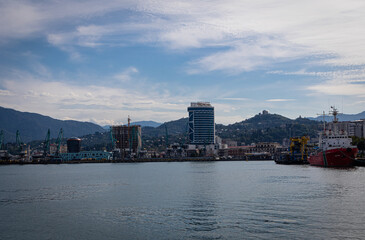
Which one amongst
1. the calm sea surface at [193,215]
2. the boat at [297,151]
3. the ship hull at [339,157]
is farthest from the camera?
the boat at [297,151]

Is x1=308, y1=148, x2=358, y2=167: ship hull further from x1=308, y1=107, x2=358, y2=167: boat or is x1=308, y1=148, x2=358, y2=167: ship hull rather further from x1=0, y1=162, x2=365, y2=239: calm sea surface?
x1=0, y1=162, x2=365, y2=239: calm sea surface

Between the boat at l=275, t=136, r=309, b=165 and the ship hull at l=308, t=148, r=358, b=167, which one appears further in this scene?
the boat at l=275, t=136, r=309, b=165

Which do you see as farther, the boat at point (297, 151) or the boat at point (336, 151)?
the boat at point (297, 151)

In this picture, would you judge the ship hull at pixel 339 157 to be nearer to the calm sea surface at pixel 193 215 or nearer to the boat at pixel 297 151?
the boat at pixel 297 151

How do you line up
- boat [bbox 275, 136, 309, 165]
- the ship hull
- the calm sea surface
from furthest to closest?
boat [bbox 275, 136, 309, 165] < the ship hull < the calm sea surface

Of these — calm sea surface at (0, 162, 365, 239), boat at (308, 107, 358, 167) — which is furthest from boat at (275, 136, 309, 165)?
calm sea surface at (0, 162, 365, 239)

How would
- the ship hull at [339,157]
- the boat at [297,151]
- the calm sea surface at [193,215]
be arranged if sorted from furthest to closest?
the boat at [297,151] → the ship hull at [339,157] → the calm sea surface at [193,215]

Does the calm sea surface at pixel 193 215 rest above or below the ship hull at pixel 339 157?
below

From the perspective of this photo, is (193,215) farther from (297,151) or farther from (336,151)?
(297,151)

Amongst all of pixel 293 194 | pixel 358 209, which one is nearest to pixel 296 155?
pixel 293 194

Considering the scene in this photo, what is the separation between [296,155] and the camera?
142000 mm

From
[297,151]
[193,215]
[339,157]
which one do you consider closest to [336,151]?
[339,157]

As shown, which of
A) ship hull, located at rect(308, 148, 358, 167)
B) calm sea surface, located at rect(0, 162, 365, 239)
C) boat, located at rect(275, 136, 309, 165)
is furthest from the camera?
boat, located at rect(275, 136, 309, 165)

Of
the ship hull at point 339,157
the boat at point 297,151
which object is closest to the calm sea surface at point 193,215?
the ship hull at point 339,157
